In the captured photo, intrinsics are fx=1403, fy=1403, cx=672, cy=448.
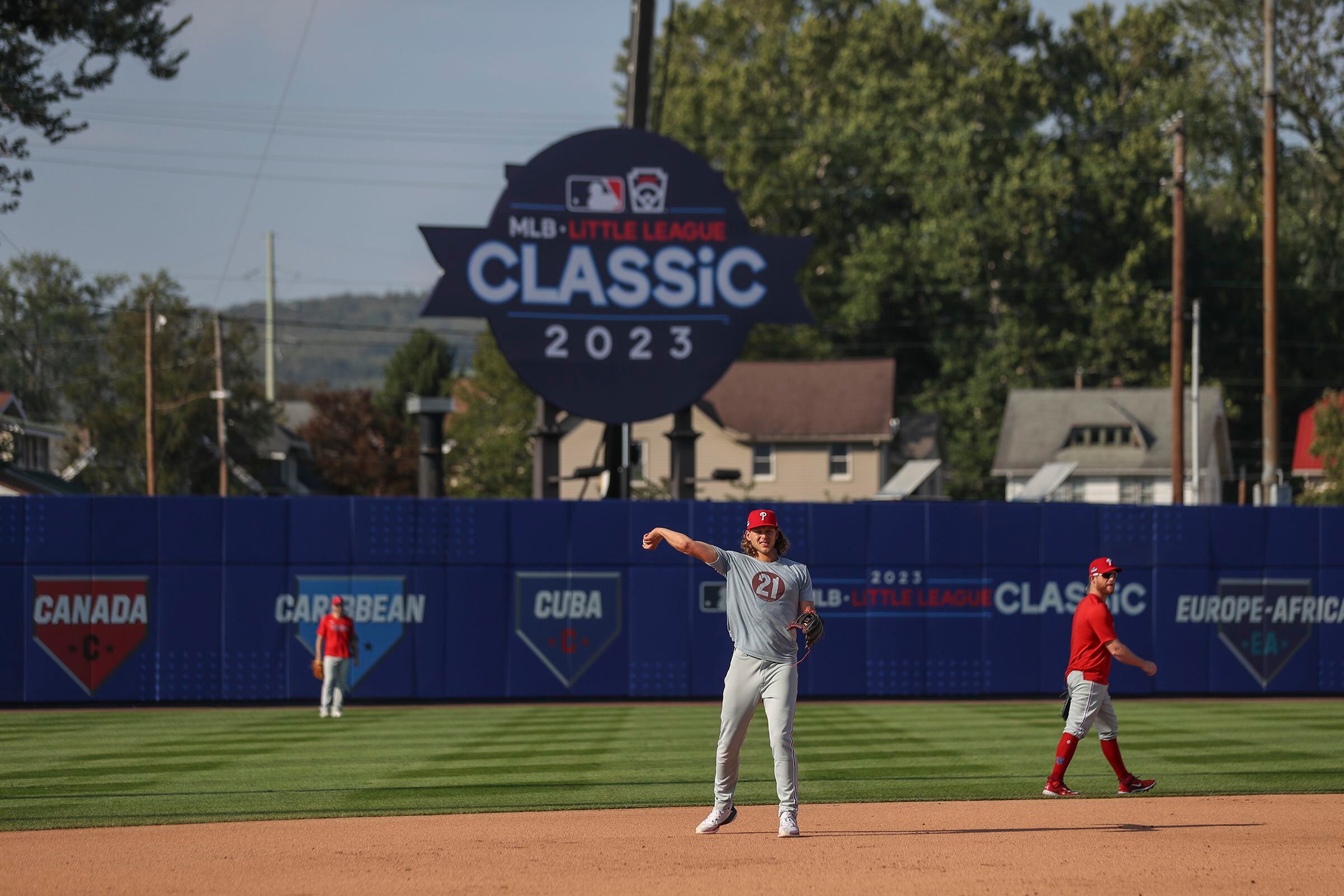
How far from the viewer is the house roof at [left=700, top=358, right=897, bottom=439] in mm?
57688

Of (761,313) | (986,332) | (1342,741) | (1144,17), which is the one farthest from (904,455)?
(1342,741)

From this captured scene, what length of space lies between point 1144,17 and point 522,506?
58376 millimetres

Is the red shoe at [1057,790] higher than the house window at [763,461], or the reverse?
the house window at [763,461]

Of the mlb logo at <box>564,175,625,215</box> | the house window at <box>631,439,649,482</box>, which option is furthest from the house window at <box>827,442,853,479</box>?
the mlb logo at <box>564,175,625,215</box>

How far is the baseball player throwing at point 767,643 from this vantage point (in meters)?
9.55

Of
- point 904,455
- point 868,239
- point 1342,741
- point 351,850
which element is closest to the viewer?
point 351,850

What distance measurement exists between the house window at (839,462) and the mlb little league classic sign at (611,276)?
3435 centimetres

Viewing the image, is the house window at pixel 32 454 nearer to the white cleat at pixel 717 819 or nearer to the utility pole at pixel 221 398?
the utility pole at pixel 221 398

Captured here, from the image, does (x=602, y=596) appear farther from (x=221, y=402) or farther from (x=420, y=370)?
(x=420, y=370)

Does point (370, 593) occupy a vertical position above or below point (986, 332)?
below

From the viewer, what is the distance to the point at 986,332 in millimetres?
68812

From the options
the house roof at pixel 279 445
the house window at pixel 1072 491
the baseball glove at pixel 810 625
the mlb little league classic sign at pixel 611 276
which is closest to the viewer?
the baseball glove at pixel 810 625

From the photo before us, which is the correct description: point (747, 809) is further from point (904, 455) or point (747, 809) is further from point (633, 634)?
point (904, 455)

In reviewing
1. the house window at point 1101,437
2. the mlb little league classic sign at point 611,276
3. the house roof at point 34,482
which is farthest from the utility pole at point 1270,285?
the house roof at point 34,482
